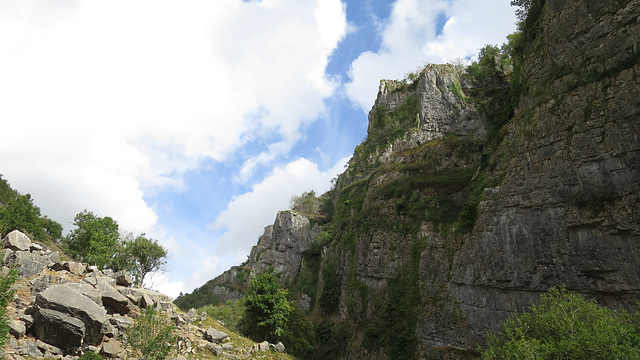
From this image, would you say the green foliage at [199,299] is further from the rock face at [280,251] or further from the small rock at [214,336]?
the small rock at [214,336]

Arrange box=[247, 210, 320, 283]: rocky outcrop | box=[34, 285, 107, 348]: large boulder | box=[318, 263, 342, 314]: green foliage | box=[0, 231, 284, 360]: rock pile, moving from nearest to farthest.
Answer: box=[0, 231, 284, 360]: rock pile < box=[34, 285, 107, 348]: large boulder < box=[318, 263, 342, 314]: green foliage < box=[247, 210, 320, 283]: rocky outcrop

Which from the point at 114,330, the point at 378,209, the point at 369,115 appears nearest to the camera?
the point at 114,330

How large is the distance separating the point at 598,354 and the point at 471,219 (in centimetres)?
1694

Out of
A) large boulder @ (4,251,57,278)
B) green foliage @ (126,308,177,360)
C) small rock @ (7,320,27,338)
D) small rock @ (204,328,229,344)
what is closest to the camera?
small rock @ (7,320,27,338)

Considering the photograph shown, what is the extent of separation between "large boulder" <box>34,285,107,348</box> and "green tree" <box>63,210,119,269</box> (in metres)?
24.4

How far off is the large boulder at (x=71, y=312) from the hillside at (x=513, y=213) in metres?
26.2

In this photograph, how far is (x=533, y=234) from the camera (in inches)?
926

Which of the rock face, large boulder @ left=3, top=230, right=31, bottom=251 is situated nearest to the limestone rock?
large boulder @ left=3, top=230, right=31, bottom=251

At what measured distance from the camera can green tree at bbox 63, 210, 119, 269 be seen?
35.9m

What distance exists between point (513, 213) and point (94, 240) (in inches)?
1824

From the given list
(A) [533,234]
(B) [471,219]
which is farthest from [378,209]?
(A) [533,234]

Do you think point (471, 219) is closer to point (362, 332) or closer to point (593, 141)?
point (593, 141)

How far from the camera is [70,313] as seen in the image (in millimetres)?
13750

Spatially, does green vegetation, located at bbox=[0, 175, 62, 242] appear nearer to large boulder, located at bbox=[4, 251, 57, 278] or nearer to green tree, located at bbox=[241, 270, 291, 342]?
large boulder, located at bbox=[4, 251, 57, 278]
